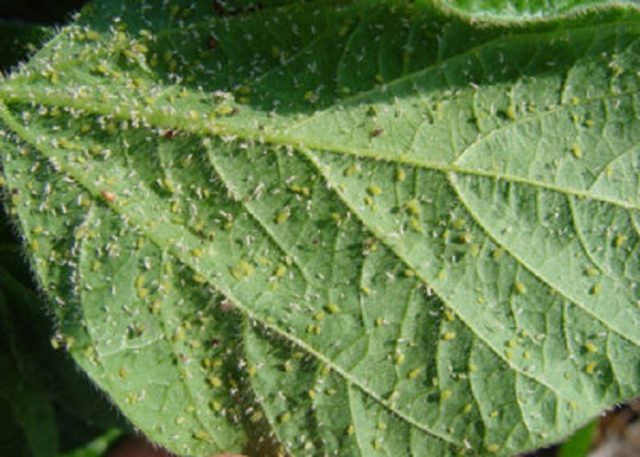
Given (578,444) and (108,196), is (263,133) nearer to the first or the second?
(108,196)

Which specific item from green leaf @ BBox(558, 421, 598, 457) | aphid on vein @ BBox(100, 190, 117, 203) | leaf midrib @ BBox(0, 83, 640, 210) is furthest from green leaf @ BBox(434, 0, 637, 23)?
green leaf @ BBox(558, 421, 598, 457)

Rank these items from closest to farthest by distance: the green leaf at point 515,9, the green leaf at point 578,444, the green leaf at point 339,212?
the green leaf at point 515,9 → the green leaf at point 339,212 → the green leaf at point 578,444

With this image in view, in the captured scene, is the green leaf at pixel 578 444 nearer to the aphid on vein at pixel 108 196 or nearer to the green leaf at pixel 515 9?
the green leaf at pixel 515 9

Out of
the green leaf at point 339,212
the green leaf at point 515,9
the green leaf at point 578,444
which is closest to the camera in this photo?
the green leaf at point 515,9

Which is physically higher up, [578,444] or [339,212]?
[339,212]

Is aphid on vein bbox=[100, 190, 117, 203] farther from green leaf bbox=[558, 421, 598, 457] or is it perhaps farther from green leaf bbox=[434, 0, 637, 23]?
green leaf bbox=[558, 421, 598, 457]

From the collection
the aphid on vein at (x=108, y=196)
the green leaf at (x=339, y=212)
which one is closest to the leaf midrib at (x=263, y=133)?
the green leaf at (x=339, y=212)

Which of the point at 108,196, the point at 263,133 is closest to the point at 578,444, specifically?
the point at 263,133

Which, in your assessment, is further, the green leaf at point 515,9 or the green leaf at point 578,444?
the green leaf at point 578,444

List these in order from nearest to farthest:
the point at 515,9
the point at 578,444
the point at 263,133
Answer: the point at 515,9 → the point at 263,133 → the point at 578,444
